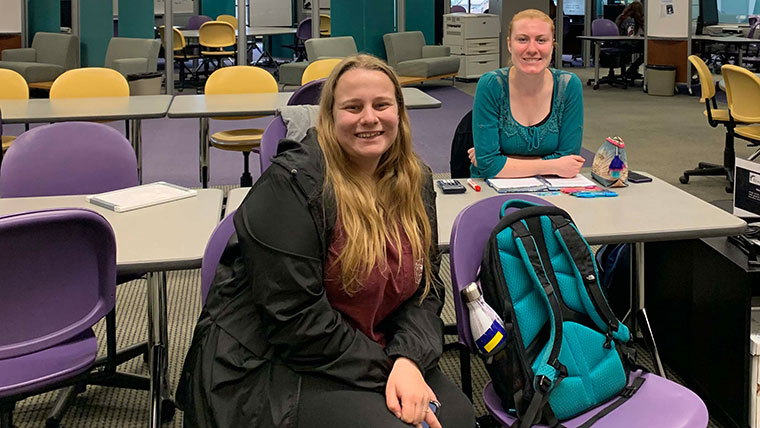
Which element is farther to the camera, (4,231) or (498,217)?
(498,217)

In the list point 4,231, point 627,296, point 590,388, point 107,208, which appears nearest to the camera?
point 4,231

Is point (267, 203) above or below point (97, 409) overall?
above

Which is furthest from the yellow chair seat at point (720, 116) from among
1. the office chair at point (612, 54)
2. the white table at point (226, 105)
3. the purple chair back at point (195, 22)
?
the purple chair back at point (195, 22)

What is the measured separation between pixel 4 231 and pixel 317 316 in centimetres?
77

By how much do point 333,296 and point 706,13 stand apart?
10.2 meters

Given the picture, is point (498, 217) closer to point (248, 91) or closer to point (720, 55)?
point (248, 91)

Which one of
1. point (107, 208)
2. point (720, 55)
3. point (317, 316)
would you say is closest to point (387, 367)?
point (317, 316)

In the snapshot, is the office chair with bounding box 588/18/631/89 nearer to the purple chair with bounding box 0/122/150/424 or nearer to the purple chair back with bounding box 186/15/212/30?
the purple chair back with bounding box 186/15/212/30

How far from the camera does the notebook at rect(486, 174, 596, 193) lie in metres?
2.97

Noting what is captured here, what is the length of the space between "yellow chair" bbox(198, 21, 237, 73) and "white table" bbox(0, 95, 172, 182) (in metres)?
6.39

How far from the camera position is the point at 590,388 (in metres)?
2.06

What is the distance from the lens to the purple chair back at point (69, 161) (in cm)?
310

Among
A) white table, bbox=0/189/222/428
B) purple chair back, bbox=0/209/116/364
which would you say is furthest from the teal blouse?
purple chair back, bbox=0/209/116/364

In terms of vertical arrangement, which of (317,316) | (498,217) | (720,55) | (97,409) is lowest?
(97,409)
